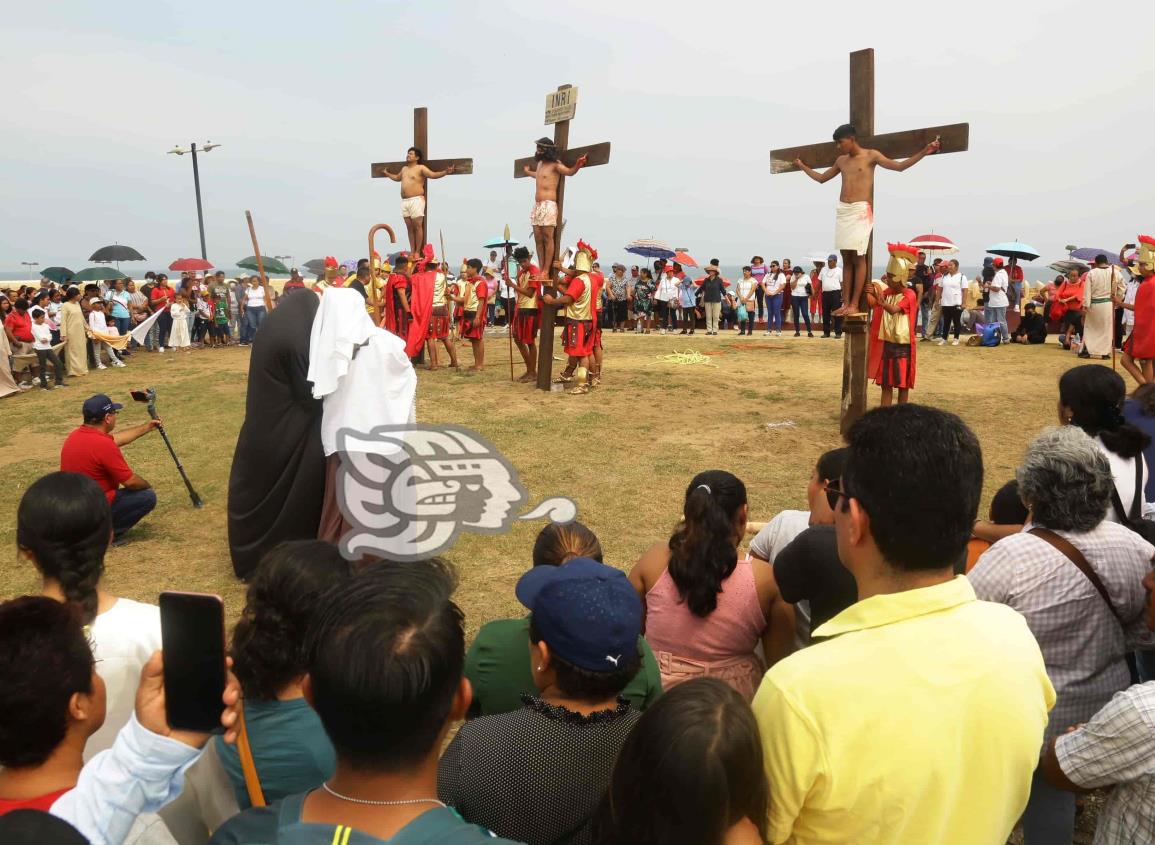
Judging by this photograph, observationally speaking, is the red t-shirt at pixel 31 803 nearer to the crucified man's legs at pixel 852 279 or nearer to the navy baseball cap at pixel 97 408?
the navy baseball cap at pixel 97 408

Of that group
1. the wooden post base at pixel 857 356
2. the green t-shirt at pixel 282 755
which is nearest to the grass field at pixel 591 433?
the wooden post base at pixel 857 356

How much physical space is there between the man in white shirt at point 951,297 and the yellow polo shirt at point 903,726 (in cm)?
1568

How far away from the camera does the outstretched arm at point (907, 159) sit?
7.40 meters

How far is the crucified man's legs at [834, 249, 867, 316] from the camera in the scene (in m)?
8.09

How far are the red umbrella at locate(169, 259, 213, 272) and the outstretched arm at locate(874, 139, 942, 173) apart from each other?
57.2ft

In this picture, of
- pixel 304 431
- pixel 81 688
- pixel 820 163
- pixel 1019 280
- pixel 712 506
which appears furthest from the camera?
pixel 1019 280

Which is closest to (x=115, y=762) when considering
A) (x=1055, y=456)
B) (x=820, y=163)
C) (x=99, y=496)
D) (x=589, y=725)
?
(x=589, y=725)

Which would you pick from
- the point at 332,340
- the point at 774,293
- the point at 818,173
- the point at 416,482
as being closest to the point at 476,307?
the point at 818,173

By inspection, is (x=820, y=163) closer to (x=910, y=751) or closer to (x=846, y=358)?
(x=846, y=358)

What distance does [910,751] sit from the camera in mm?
1362

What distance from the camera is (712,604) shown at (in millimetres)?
2607

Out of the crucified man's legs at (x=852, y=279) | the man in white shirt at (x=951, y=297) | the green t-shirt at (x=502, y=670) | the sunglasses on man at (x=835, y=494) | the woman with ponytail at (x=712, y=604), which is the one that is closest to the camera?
the sunglasses on man at (x=835, y=494)

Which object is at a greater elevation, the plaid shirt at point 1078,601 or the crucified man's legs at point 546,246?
the crucified man's legs at point 546,246

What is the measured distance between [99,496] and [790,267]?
1792 centimetres
